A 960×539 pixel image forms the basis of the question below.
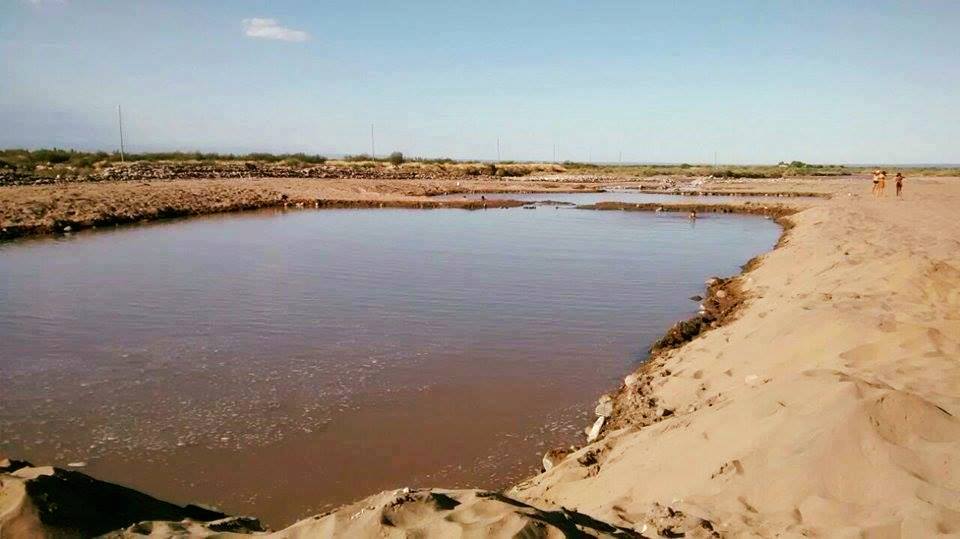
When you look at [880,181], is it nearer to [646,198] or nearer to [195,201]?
[646,198]

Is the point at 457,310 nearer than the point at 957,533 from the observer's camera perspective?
No

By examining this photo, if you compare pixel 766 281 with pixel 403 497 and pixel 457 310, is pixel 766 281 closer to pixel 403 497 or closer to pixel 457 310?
pixel 457 310

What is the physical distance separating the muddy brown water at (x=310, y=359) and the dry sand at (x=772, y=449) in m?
1.09

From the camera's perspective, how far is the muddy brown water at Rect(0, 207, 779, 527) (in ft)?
18.0

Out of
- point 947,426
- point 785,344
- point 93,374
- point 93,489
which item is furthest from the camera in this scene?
point 93,374

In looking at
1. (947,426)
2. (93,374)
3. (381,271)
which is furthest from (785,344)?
(381,271)

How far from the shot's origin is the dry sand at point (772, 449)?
3.26m

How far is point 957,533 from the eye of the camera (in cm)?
301

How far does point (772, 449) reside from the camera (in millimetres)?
3973

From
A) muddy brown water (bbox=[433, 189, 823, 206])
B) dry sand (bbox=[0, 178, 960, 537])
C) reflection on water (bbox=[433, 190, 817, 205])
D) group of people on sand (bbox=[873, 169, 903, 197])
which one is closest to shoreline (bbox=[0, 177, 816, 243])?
→ muddy brown water (bbox=[433, 189, 823, 206])

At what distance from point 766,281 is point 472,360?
6347 millimetres

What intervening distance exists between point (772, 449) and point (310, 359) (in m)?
5.75

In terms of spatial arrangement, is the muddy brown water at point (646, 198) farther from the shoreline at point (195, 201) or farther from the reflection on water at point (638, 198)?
the shoreline at point (195, 201)

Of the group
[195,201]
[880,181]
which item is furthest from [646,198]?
[195,201]
